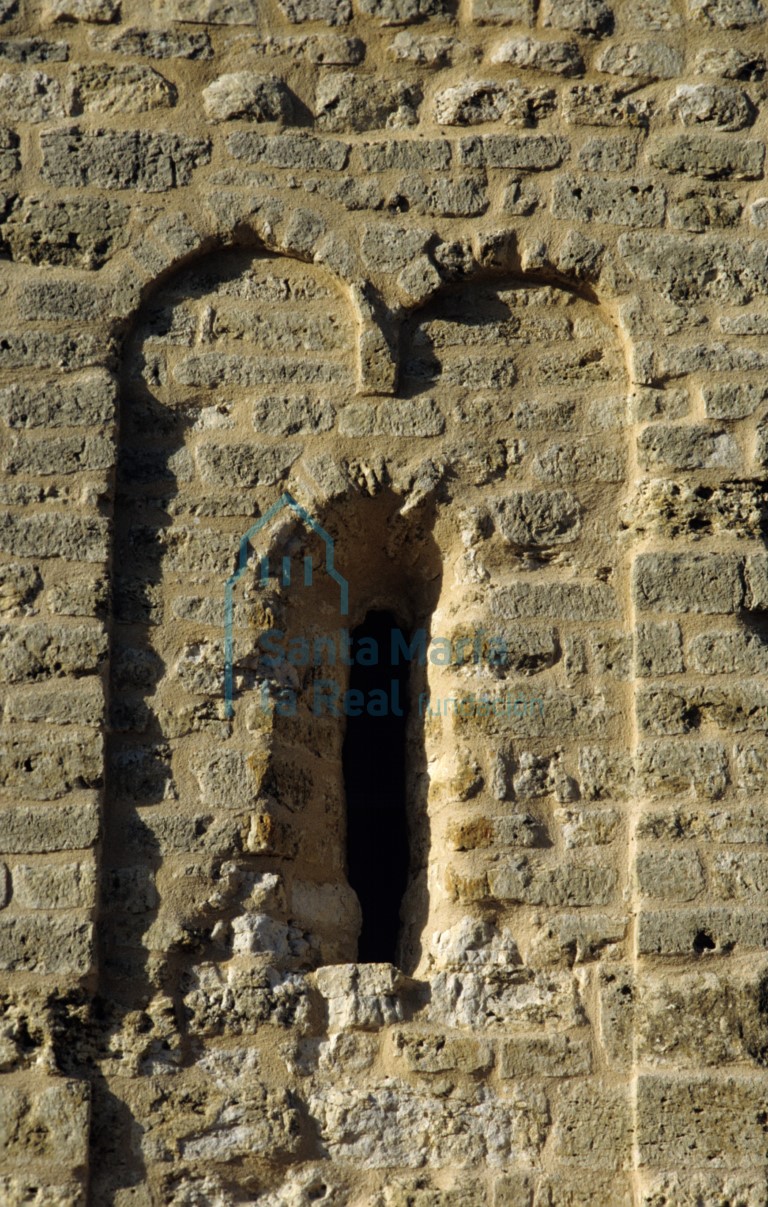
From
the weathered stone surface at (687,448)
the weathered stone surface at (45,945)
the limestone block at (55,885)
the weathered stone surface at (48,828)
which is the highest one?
the weathered stone surface at (687,448)

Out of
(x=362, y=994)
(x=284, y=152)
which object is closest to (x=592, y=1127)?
(x=362, y=994)

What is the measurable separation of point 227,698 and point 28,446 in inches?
37.8

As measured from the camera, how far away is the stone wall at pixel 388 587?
479 cm

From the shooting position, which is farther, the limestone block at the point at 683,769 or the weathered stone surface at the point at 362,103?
the weathered stone surface at the point at 362,103

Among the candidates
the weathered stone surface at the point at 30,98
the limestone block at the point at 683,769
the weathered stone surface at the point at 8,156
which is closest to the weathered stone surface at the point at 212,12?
the weathered stone surface at the point at 30,98

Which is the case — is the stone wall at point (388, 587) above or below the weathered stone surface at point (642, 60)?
below

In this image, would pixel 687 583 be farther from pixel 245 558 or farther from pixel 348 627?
pixel 245 558

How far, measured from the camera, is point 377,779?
5.47 meters

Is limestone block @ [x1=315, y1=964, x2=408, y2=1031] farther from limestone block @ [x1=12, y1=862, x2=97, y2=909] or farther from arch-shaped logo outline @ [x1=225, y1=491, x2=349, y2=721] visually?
arch-shaped logo outline @ [x1=225, y1=491, x2=349, y2=721]

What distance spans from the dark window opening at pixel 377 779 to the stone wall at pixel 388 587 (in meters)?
0.10

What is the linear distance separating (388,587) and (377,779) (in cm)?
61

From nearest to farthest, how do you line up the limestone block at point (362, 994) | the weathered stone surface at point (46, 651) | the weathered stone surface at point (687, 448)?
the limestone block at point (362, 994), the weathered stone surface at point (46, 651), the weathered stone surface at point (687, 448)

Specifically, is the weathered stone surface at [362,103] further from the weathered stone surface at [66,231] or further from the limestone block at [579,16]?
the weathered stone surface at [66,231]

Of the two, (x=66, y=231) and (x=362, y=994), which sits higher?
(x=66, y=231)
